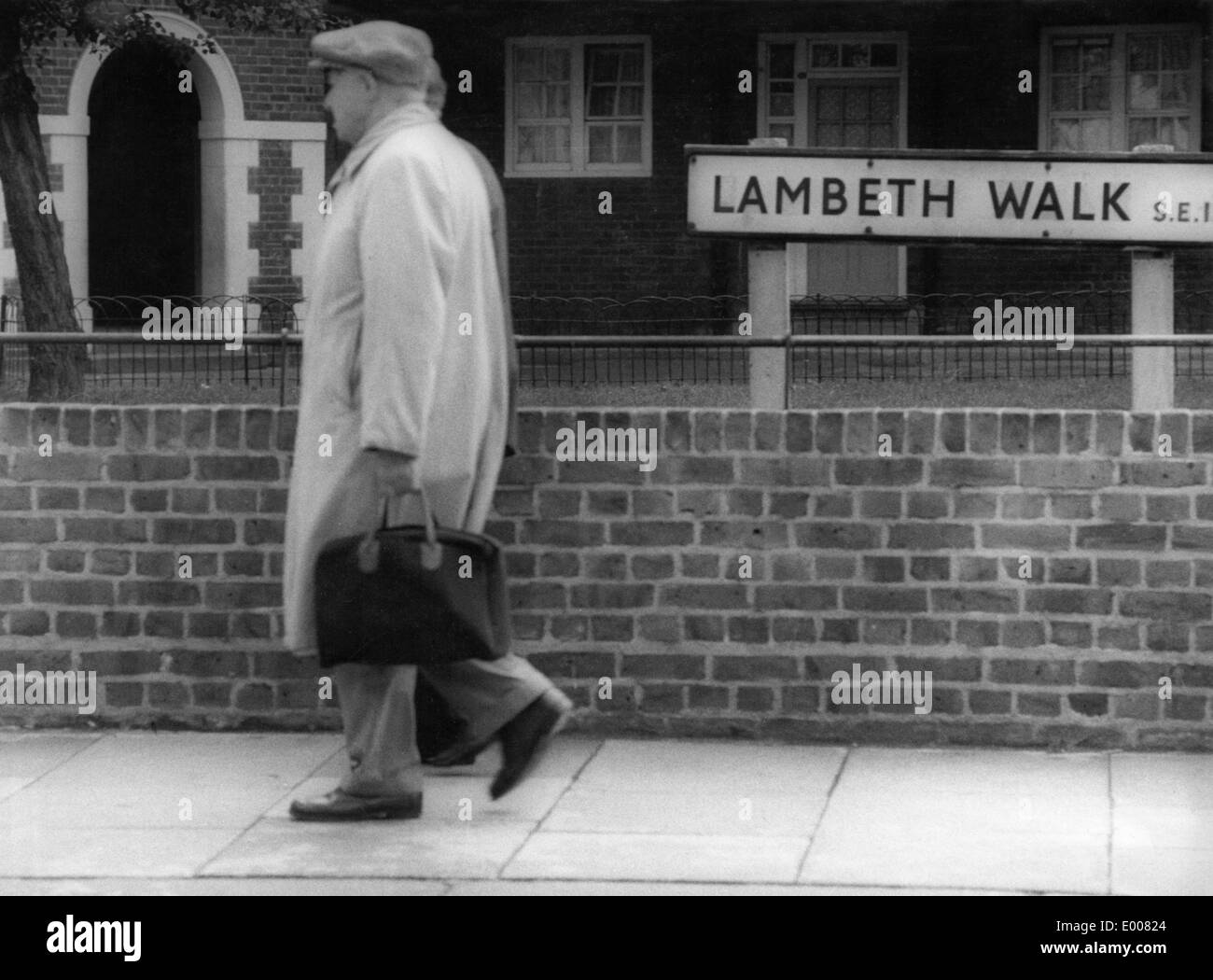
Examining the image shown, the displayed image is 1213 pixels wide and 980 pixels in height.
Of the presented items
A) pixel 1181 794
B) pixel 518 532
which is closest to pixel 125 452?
pixel 518 532

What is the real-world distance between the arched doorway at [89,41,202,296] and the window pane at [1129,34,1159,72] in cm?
810

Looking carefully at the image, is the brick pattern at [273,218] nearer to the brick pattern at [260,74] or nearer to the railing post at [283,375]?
the brick pattern at [260,74]

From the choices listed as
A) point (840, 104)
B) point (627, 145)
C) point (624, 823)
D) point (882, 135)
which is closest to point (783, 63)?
point (840, 104)

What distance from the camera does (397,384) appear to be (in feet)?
17.5

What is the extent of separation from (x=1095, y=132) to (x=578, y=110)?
175 inches

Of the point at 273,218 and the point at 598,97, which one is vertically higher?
the point at 598,97

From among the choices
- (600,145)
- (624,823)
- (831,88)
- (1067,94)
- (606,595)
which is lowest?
(624,823)

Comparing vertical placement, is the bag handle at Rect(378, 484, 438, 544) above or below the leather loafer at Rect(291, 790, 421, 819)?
above

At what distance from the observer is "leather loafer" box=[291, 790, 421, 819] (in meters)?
5.79

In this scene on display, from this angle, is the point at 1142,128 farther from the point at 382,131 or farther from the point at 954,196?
the point at 382,131

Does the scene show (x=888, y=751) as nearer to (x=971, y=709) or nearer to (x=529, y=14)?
(x=971, y=709)

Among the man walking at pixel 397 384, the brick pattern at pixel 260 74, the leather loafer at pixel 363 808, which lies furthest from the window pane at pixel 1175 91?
the leather loafer at pixel 363 808

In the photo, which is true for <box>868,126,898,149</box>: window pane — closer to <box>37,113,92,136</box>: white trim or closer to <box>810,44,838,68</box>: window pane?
<box>810,44,838,68</box>: window pane

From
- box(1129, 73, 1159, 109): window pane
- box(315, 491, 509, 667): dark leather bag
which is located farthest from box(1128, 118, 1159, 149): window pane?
box(315, 491, 509, 667): dark leather bag
